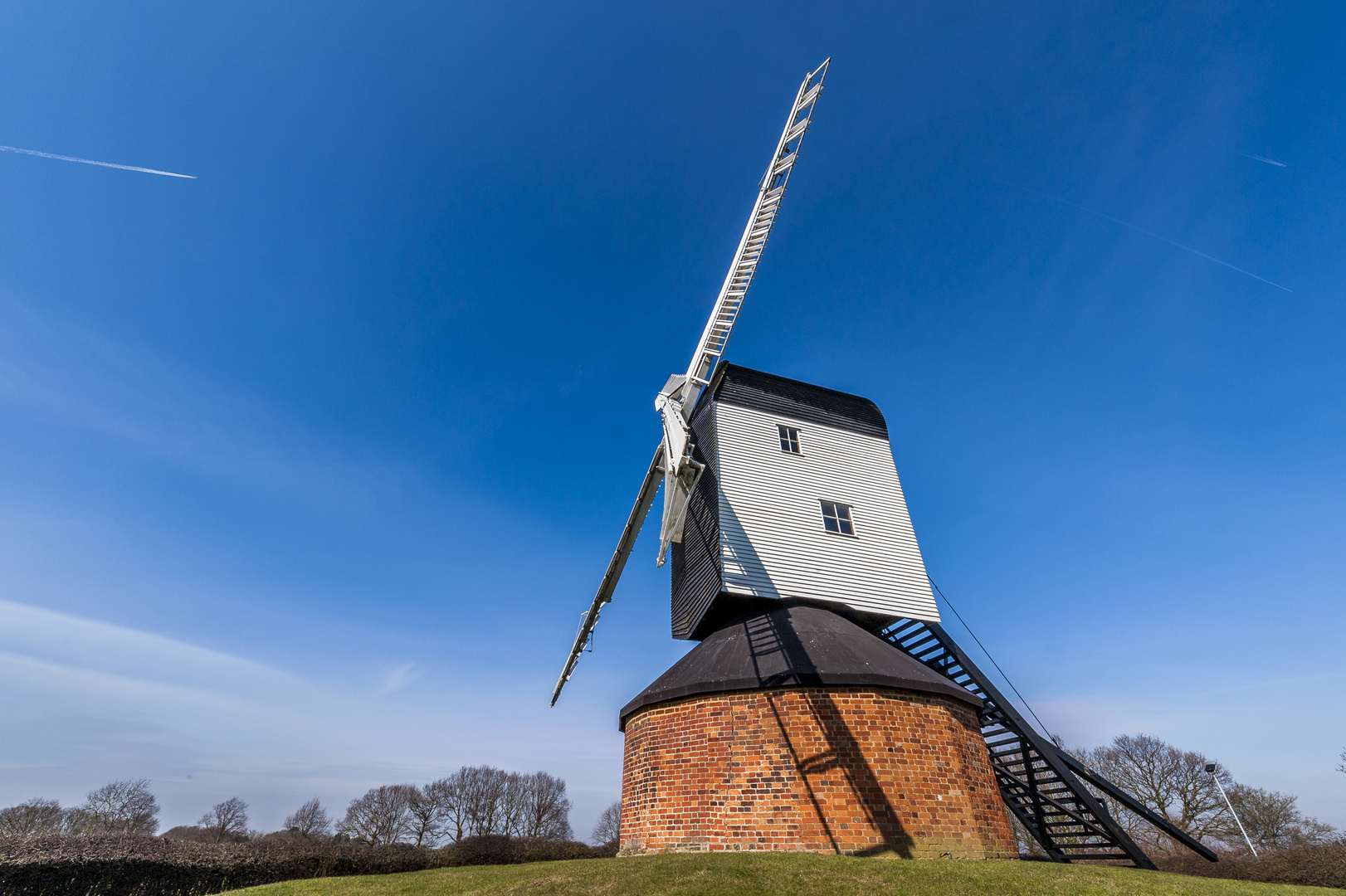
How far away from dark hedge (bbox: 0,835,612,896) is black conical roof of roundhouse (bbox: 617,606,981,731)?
9787mm

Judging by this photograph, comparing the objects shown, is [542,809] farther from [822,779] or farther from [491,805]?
[822,779]

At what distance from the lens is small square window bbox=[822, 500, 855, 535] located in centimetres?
1681

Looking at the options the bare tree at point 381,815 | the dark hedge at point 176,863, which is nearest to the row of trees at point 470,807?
the bare tree at point 381,815

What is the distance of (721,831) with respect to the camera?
10.6 m

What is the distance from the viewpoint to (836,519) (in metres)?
17.1

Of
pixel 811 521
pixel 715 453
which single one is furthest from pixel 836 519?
pixel 715 453

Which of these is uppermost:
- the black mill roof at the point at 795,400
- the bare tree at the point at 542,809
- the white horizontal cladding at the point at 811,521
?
the black mill roof at the point at 795,400

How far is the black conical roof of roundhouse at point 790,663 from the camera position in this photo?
11492 millimetres

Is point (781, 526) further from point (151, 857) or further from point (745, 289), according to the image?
point (151, 857)

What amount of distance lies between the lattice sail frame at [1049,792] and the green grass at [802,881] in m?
2.58

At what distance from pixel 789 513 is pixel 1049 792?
928cm

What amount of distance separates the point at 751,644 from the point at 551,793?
53.9 meters

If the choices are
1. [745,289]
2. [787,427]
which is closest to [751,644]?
[787,427]

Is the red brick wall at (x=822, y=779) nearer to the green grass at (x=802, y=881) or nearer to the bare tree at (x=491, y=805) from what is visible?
the green grass at (x=802, y=881)
